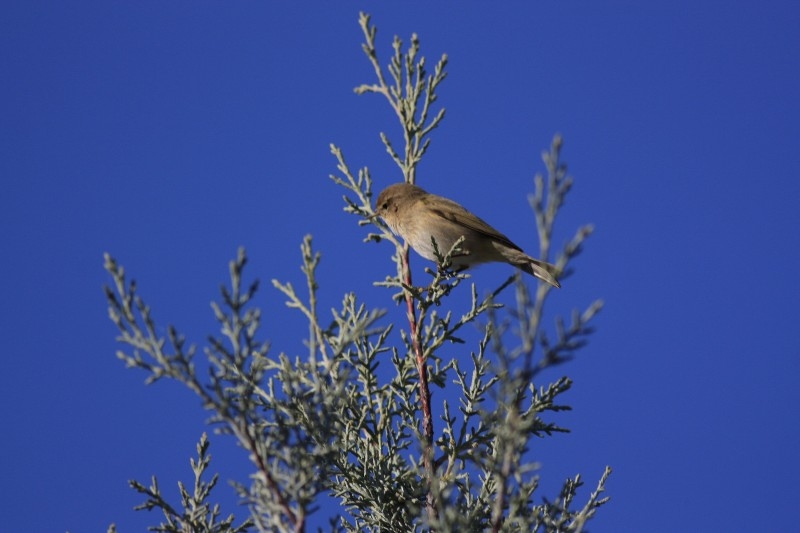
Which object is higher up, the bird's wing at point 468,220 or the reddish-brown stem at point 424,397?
the bird's wing at point 468,220

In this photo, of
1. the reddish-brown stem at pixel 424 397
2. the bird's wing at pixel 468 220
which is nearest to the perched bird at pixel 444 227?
the bird's wing at pixel 468 220

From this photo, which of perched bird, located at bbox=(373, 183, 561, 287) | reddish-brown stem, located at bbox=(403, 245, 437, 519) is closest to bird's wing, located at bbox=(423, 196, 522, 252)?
perched bird, located at bbox=(373, 183, 561, 287)

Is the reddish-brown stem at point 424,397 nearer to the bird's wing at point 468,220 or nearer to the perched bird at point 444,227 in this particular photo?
the perched bird at point 444,227

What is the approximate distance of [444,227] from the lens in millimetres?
7141

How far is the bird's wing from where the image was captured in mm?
7031

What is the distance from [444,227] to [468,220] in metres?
0.31

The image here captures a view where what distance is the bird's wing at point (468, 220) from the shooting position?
703 centimetres

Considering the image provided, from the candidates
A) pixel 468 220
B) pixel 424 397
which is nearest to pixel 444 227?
pixel 468 220

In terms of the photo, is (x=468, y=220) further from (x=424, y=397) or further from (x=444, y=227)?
(x=424, y=397)

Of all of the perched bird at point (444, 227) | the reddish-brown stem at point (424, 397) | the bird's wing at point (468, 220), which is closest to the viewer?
the reddish-brown stem at point (424, 397)

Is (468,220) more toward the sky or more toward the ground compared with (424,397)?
more toward the sky

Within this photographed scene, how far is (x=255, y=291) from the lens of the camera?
3234 millimetres

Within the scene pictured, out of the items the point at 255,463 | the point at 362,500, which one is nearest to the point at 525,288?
the point at 255,463

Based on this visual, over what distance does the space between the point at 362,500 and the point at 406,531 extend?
1.33 ft
